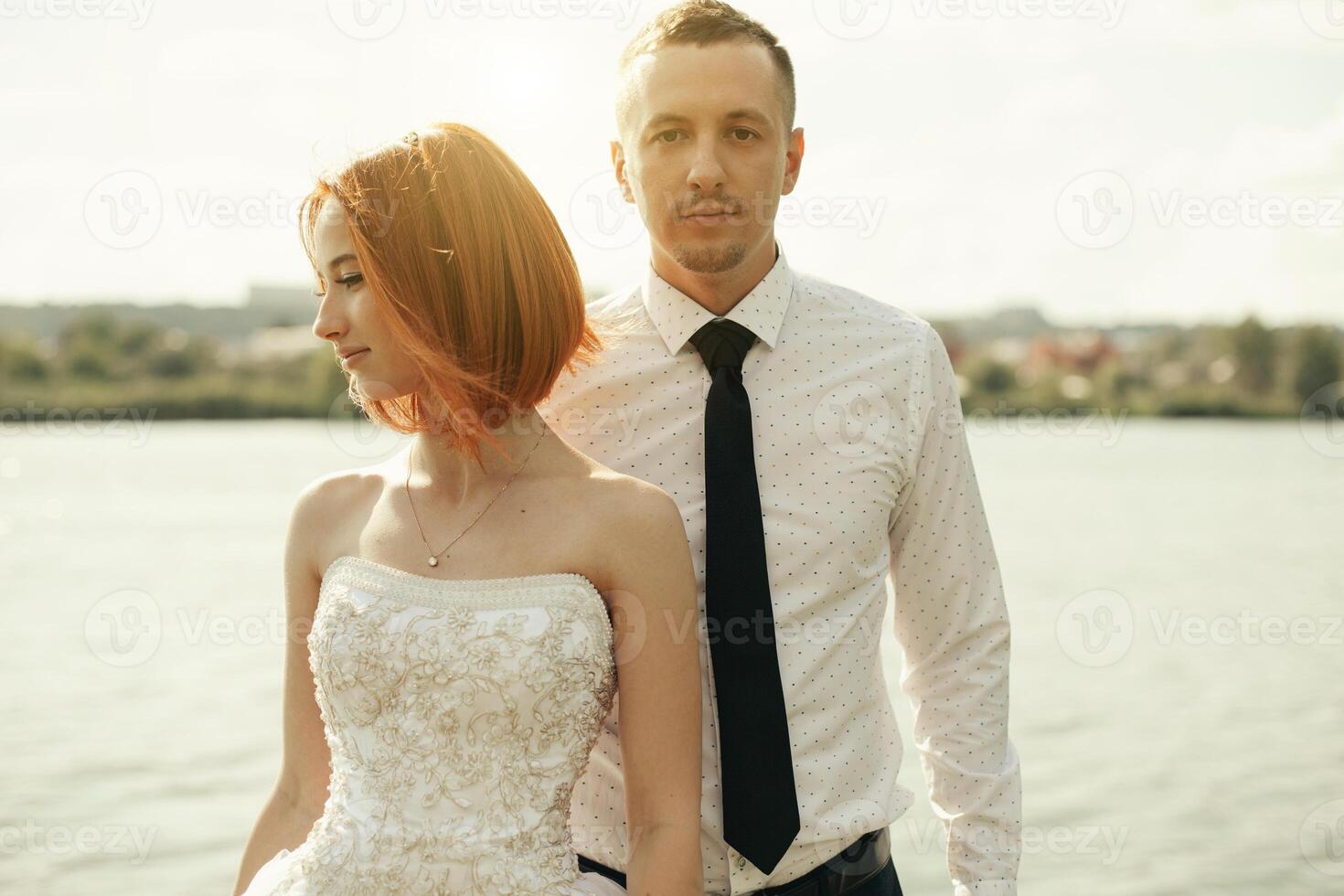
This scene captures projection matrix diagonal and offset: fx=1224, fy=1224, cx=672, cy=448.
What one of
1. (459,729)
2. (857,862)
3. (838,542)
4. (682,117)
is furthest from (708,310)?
(857,862)

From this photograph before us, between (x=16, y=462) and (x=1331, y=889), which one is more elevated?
(x=1331, y=889)

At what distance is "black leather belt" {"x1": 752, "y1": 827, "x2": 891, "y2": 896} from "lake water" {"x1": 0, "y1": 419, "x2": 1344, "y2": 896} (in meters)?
3.87

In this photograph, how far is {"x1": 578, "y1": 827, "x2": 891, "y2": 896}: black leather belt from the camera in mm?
2025

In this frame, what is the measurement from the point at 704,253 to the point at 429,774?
967mm

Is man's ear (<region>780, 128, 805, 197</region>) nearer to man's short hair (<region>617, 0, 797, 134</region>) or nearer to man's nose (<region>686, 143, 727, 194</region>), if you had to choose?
man's short hair (<region>617, 0, 797, 134</region>)

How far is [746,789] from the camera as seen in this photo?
197cm

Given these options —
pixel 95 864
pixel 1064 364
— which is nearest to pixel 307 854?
pixel 95 864

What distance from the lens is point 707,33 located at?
212 cm

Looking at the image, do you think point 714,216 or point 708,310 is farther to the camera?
point 708,310

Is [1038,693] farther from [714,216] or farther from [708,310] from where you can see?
[714,216]

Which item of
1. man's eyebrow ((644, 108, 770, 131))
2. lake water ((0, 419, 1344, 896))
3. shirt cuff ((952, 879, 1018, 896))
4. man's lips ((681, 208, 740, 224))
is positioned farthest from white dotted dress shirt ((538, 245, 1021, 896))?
lake water ((0, 419, 1344, 896))

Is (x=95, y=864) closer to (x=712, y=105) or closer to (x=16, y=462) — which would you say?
(x=712, y=105)

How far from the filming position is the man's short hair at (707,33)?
6.96 ft

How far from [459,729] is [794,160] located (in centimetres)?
123
